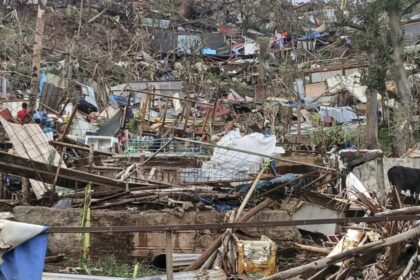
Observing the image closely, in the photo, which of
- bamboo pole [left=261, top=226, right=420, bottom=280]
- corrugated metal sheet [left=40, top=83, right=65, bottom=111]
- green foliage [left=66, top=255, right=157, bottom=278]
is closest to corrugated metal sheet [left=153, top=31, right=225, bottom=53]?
corrugated metal sheet [left=40, top=83, right=65, bottom=111]

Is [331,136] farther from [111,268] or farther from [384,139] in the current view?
[111,268]

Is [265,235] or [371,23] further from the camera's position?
[371,23]

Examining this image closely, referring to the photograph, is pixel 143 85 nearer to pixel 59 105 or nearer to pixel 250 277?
pixel 59 105

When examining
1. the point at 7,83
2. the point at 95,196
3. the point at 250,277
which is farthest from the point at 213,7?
the point at 250,277

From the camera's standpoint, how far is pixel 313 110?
19.5 metres

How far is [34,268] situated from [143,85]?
1697 cm

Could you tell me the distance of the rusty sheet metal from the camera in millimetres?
6348

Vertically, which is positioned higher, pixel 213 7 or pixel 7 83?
pixel 213 7

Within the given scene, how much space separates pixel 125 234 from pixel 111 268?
643mm

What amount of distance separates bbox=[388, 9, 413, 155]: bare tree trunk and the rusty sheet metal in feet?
25.3

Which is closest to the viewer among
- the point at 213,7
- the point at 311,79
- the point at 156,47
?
the point at 311,79

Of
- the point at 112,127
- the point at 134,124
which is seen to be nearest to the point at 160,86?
the point at 112,127

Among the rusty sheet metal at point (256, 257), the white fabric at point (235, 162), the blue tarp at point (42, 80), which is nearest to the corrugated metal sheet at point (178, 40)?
the blue tarp at point (42, 80)

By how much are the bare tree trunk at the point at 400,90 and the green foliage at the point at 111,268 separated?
8381mm
